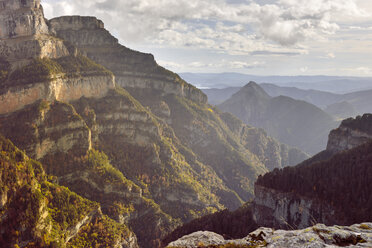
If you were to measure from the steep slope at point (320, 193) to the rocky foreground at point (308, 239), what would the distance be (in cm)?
4574

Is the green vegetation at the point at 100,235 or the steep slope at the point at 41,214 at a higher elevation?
the steep slope at the point at 41,214

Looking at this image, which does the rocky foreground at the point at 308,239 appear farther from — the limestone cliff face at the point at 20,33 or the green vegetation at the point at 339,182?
the limestone cliff face at the point at 20,33

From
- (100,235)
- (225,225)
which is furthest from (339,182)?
(100,235)

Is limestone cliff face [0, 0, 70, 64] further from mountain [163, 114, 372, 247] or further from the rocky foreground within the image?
the rocky foreground

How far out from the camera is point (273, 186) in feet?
329

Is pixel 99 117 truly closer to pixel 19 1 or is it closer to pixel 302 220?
pixel 19 1

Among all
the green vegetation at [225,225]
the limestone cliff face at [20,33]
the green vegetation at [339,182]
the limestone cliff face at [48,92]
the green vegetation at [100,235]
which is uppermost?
the limestone cliff face at [20,33]

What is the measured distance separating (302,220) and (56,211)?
99.3 meters

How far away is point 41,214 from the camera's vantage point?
102m

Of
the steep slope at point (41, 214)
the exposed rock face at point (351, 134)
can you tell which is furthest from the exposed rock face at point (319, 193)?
the steep slope at point (41, 214)

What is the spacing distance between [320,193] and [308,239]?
61052mm

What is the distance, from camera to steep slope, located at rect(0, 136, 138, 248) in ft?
313

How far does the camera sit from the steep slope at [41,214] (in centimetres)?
9550

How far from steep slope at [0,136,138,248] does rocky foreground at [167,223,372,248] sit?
79.8 meters
